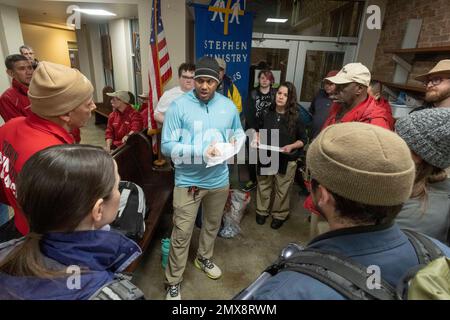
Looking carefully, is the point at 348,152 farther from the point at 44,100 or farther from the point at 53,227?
the point at 44,100

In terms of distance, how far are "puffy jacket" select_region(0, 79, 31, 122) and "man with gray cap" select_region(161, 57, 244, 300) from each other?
1.55 metres

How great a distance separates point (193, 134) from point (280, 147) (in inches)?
45.8

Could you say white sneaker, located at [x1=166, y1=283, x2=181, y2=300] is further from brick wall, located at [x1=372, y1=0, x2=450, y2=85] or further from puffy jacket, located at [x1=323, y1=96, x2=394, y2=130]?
brick wall, located at [x1=372, y1=0, x2=450, y2=85]

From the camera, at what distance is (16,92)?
7.55ft

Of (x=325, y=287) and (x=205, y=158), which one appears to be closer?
(x=325, y=287)

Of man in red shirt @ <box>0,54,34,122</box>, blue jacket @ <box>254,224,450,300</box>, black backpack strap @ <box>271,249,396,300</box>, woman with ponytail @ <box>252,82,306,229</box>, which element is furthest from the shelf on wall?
man in red shirt @ <box>0,54,34,122</box>

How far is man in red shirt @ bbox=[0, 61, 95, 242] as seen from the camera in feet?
3.33

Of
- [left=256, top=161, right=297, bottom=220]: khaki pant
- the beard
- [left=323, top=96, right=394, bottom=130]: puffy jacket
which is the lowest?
[left=256, top=161, right=297, bottom=220]: khaki pant

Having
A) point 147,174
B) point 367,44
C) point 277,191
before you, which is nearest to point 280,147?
point 277,191

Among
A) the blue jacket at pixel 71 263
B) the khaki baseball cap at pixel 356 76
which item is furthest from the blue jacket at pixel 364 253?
the khaki baseball cap at pixel 356 76

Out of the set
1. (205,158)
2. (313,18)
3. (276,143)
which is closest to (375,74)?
(313,18)

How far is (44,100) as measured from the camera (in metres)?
1.05

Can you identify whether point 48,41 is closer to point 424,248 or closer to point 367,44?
point 367,44

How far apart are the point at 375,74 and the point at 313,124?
5.77 ft
